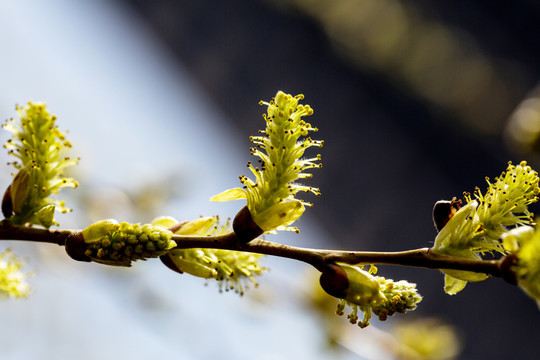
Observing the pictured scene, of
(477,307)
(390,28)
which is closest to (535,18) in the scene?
(390,28)

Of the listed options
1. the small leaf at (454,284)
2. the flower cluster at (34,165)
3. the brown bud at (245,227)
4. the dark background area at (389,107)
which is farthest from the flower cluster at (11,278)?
the dark background area at (389,107)

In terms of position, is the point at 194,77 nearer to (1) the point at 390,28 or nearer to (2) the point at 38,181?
(1) the point at 390,28

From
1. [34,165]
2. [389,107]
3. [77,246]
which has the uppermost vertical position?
[389,107]

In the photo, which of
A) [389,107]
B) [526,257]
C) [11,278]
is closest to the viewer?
[526,257]

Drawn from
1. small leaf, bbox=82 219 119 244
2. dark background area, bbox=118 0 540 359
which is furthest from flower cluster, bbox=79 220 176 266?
dark background area, bbox=118 0 540 359

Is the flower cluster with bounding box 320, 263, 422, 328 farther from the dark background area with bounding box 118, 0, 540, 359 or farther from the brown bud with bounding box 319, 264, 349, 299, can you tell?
the dark background area with bounding box 118, 0, 540, 359

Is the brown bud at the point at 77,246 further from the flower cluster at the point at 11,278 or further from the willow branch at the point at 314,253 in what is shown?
the flower cluster at the point at 11,278

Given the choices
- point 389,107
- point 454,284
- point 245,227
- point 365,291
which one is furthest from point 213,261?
point 389,107

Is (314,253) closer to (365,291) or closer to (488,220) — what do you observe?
(365,291)
